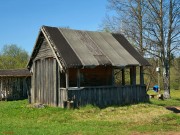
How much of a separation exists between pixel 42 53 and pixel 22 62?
4506 cm

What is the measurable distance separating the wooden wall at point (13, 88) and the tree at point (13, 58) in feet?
101

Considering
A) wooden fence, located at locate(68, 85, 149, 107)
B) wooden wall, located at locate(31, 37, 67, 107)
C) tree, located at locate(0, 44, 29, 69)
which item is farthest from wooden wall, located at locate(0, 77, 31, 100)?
tree, located at locate(0, 44, 29, 69)

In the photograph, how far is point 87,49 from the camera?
983 inches

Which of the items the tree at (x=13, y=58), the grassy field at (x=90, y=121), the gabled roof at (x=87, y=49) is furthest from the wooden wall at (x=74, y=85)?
the tree at (x=13, y=58)

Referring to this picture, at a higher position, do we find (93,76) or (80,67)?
(80,67)

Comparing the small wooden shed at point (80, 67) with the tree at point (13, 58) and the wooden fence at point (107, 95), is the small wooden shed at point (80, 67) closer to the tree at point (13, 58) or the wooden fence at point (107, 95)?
the wooden fence at point (107, 95)

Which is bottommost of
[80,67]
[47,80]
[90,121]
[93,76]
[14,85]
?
[90,121]

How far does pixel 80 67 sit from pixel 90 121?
541 centimetres

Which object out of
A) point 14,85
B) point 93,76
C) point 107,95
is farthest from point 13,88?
point 107,95

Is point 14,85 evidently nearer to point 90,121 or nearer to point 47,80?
point 47,80

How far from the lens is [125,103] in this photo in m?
25.2

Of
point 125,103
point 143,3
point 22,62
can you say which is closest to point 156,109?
point 125,103

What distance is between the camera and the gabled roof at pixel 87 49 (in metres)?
23.1

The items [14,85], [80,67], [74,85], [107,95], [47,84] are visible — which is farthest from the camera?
[14,85]
